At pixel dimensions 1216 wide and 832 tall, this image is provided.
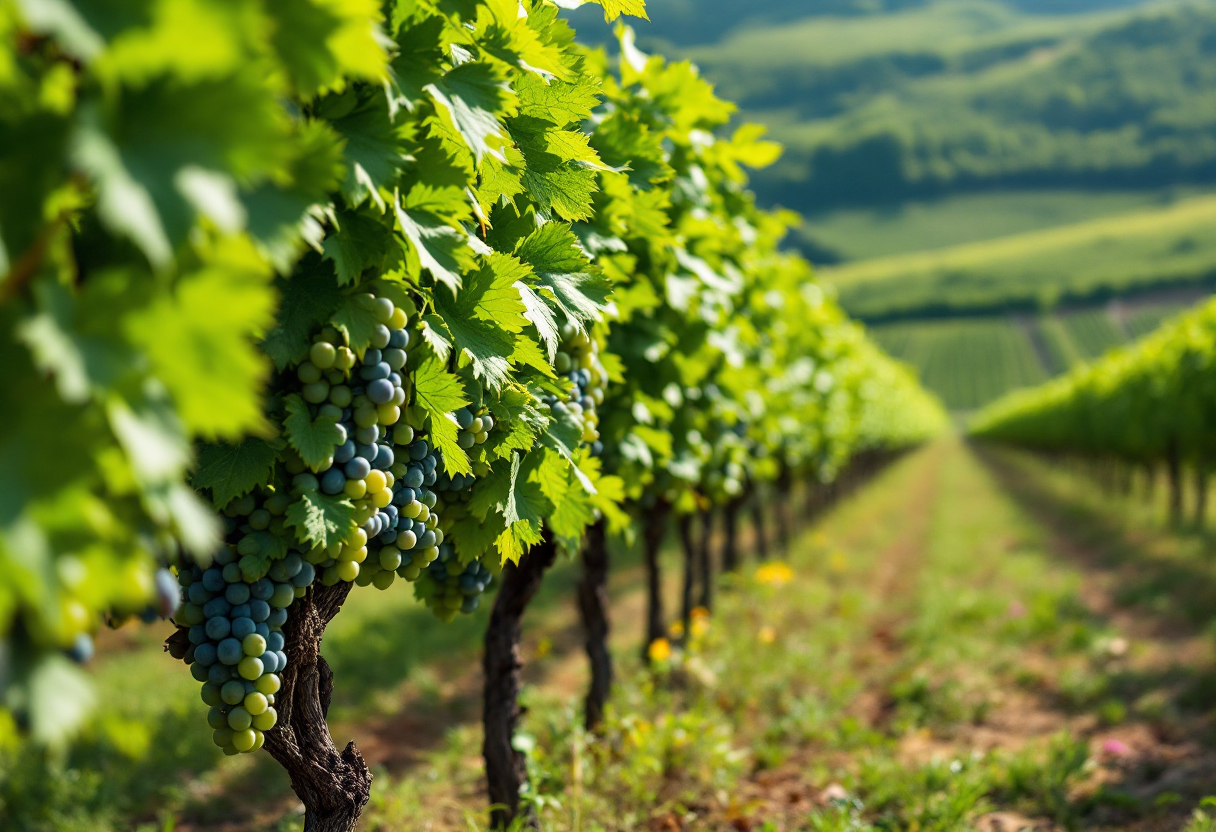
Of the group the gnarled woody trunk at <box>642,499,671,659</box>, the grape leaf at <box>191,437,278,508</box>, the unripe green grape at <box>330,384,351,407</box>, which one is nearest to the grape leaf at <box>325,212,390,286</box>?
the unripe green grape at <box>330,384,351,407</box>

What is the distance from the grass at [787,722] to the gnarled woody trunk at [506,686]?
130 millimetres

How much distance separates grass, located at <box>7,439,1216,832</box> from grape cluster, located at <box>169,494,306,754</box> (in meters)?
0.48

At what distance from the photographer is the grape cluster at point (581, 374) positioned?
11.5 ft

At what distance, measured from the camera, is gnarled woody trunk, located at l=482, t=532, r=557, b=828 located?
4133 mm

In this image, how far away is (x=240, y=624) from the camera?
7.64 feet

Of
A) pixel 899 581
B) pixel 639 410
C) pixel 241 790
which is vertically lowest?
pixel 241 790

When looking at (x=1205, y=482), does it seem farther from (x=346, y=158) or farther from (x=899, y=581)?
(x=346, y=158)

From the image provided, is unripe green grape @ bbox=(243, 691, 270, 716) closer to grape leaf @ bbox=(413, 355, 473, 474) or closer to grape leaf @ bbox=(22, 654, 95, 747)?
grape leaf @ bbox=(413, 355, 473, 474)

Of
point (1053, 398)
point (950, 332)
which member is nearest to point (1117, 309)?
point (950, 332)

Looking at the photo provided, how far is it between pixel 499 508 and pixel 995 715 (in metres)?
5.51

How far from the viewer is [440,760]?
5.46 m

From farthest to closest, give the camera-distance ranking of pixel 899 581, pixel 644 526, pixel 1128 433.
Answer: pixel 1128 433 < pixel 899 581 < pixel 644 526

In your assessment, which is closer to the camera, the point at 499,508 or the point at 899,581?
the point at 499,508

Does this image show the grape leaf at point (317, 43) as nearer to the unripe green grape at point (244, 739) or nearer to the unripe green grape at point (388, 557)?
the unripe green grape at point (388, 557)
